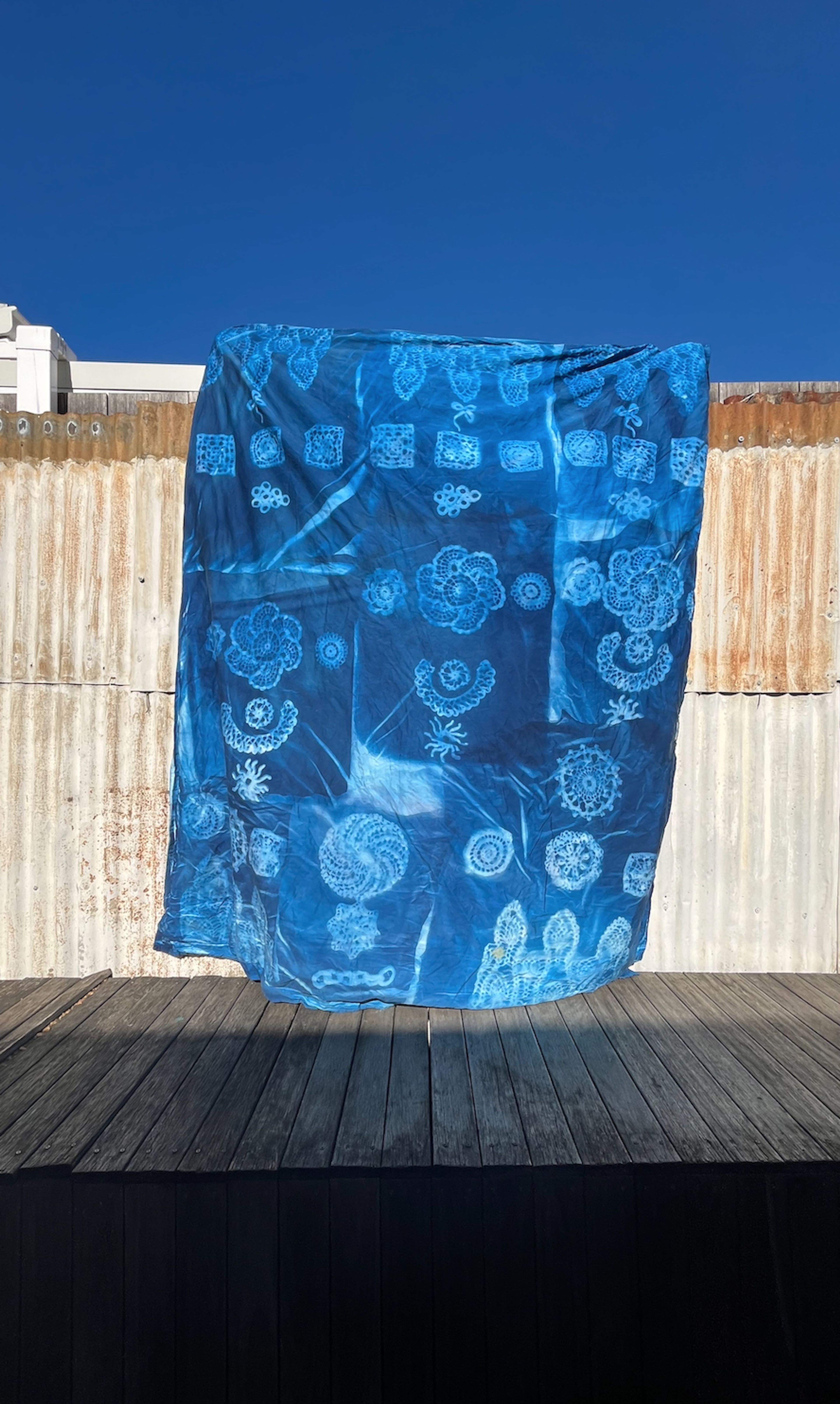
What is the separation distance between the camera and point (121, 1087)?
2066 mm

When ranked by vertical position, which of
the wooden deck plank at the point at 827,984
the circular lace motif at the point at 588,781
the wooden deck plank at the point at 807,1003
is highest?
the circular lace motif at the point at 588,781

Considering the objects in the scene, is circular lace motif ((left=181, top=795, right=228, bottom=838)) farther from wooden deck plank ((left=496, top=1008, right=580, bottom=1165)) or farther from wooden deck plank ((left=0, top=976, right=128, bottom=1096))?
wooden deck plank ((left=496, top=1008, right=580, bottom=1165))

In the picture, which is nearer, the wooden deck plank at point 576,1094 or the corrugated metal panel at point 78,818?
the wooden deck plank at point 576,1094

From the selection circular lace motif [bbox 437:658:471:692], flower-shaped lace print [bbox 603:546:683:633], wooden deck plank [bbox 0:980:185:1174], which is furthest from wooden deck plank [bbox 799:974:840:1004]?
wooden deck plank [bbox 0:980:185:1174]

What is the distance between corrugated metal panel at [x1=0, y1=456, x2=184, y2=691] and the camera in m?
2.78

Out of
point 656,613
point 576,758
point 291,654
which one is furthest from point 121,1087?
point 656,613

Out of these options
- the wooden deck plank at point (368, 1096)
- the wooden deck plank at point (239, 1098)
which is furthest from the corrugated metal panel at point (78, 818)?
the wooden deck plank at point (368, 1096)

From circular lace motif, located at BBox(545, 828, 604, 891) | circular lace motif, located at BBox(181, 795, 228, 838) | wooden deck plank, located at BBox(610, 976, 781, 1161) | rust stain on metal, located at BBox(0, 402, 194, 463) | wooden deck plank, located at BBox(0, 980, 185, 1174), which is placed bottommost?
wooden deck plank, located at BBox(0, 980, 185, 1174)

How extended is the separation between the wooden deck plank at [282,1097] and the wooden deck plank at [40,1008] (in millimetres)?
765

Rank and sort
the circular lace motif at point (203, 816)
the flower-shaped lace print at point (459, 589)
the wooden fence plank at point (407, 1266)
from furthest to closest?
the circular lace motif at point (203, 816), the flower-shaped lace print at point (459, 589), the wooden fence plank at point (407, 1266)

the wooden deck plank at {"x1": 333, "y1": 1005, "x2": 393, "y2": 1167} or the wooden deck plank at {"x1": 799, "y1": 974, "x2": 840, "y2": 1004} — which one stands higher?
the wooden deck plank at {"x1": 799, "y1": 974, "x2": 840, "y2": 1004}

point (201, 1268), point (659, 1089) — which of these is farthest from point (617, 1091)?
point (201, 1268)

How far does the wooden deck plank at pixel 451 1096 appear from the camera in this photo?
177cm

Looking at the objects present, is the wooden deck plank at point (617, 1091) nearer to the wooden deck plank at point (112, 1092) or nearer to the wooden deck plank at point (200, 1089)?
the wooden deck plank at point (200, 1089)
